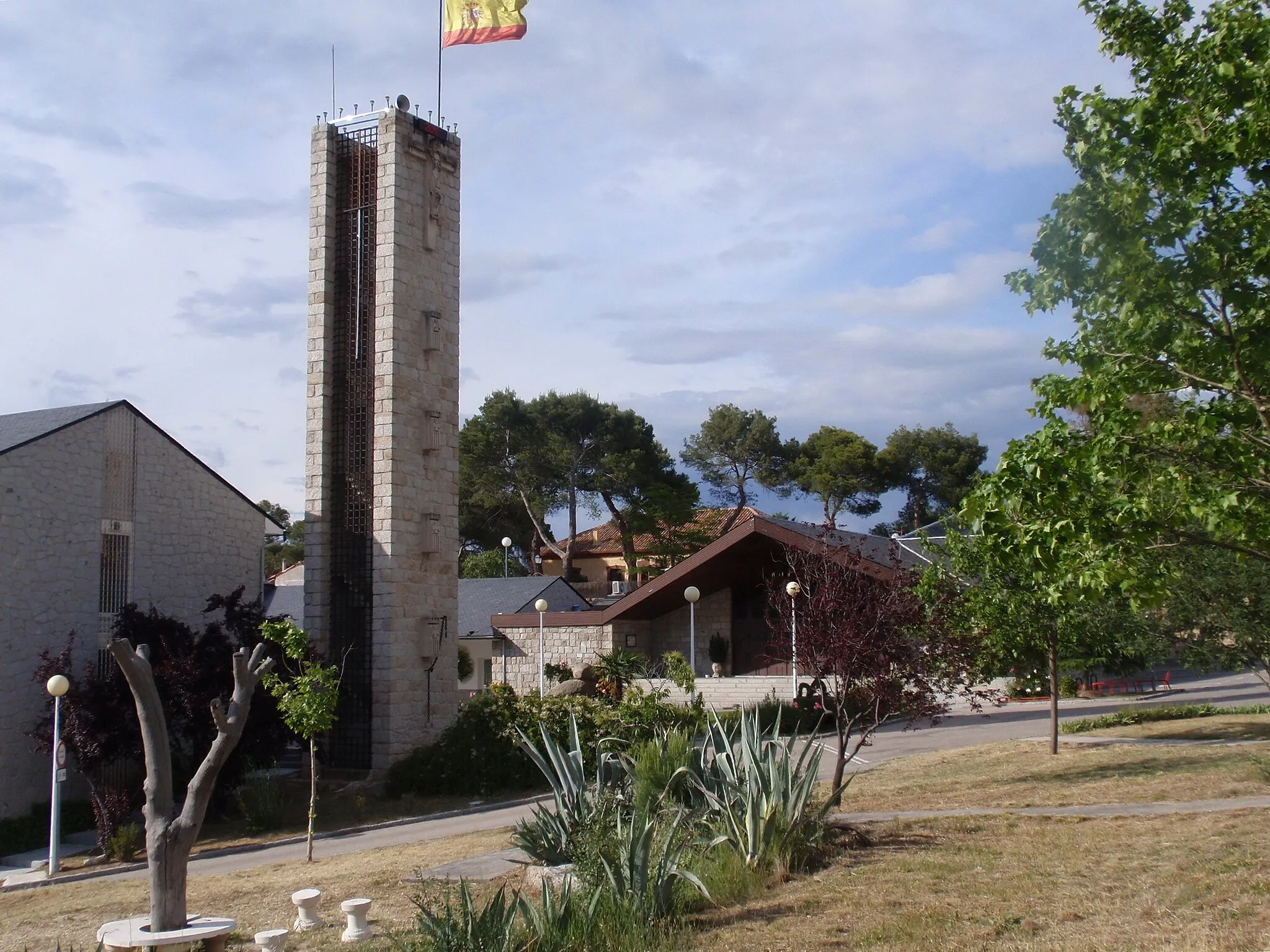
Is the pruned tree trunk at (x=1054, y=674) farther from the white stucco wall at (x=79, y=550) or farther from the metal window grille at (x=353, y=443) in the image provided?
the white stucco wall at (x=79, y=550)

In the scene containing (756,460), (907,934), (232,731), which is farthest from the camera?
(756,460)

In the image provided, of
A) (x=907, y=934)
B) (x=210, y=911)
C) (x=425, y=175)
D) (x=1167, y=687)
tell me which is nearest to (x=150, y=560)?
(x=425, y=175)

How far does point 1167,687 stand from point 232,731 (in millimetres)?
32393

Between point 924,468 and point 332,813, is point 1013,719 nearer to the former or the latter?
point 332,813

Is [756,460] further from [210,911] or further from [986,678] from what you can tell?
[210,911]

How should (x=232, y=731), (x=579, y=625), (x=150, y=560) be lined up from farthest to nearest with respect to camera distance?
(x=579, y=625)
(x=150, y=560)
(x=232, y=731)

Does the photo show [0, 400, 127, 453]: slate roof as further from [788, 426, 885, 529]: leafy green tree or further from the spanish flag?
[788, 426, 885, 529]: leafy green tree

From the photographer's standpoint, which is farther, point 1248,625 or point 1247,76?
point 1248,625

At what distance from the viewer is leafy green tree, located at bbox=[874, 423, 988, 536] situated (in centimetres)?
6325

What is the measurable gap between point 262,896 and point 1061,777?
10117 millimetres

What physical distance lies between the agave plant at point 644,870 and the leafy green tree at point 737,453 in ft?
176

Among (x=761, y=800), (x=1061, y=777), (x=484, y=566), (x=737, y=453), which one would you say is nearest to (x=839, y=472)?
(x=737, y=453)

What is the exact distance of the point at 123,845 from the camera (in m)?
16.4

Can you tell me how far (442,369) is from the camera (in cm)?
2144
